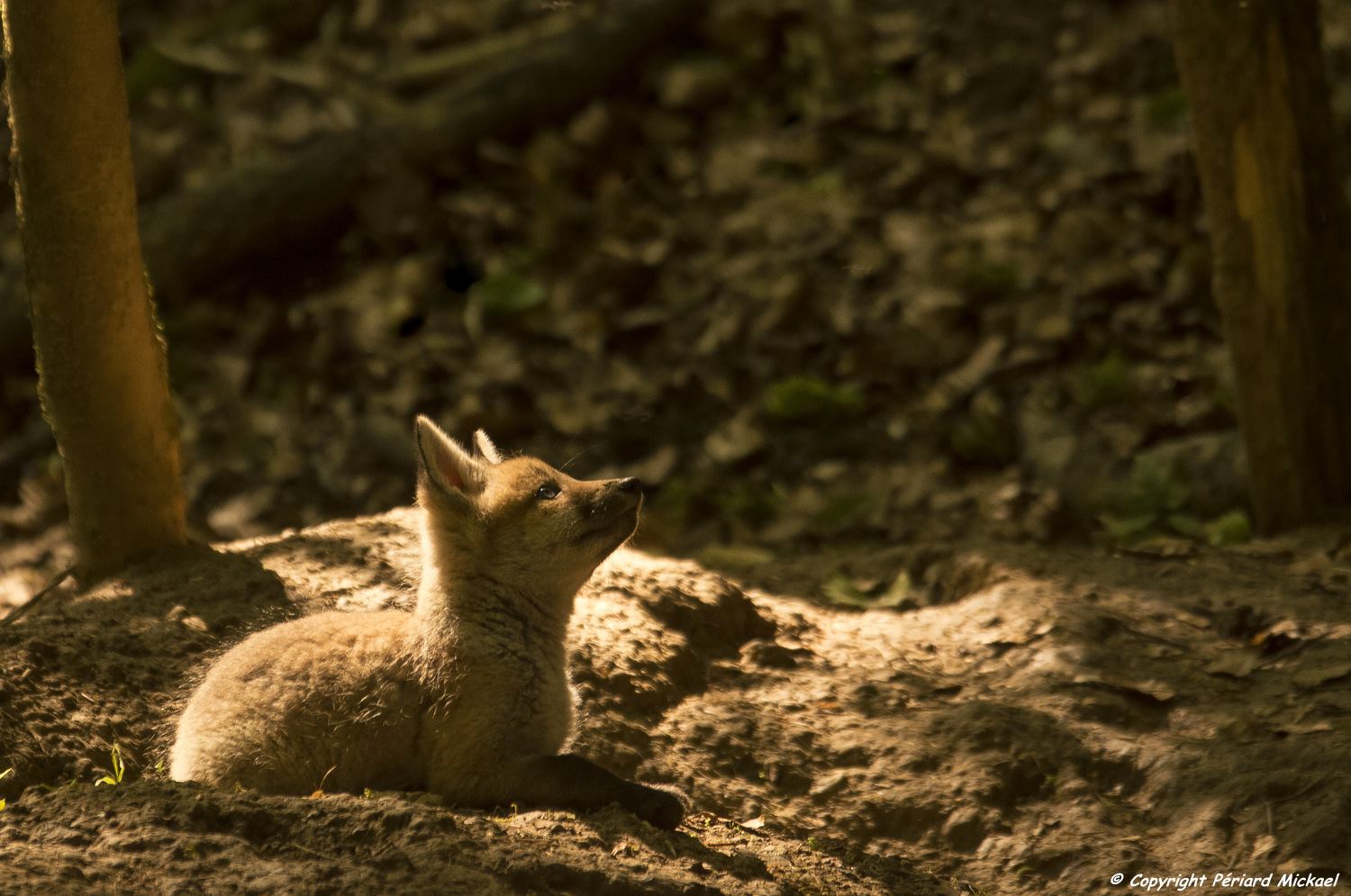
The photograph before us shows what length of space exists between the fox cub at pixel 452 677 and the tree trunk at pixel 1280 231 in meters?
3.30

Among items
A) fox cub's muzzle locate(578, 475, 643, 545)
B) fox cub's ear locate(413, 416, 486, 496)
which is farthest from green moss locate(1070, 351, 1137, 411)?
fox cub's ear locate(413, 416, 486, 496)

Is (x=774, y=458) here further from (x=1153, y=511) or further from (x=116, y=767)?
(x=116, y=767)

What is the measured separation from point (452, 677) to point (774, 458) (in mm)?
4664

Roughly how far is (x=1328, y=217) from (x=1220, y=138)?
1.94ft

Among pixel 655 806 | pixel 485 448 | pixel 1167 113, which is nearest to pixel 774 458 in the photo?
pixel 1167 113

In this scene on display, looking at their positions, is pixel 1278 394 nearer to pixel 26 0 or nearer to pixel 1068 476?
pixel 1068 476

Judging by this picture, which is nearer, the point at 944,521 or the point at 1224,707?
the point at 1224,707

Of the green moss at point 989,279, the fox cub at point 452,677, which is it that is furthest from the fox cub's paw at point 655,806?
the green moss at point 989,279

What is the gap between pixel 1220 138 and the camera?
623 centimetres

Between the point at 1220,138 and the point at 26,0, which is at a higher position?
the point at 26,0

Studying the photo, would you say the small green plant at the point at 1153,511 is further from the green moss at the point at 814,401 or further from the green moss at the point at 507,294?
the green moss at the point at 507,294

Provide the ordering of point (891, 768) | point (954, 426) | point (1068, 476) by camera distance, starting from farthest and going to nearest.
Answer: point (954, 426)
point (1068, 476)
point (891, 768)

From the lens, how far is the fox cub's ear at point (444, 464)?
4.35 metres

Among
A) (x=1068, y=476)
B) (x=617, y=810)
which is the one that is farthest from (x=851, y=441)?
(x=617, y=810)
